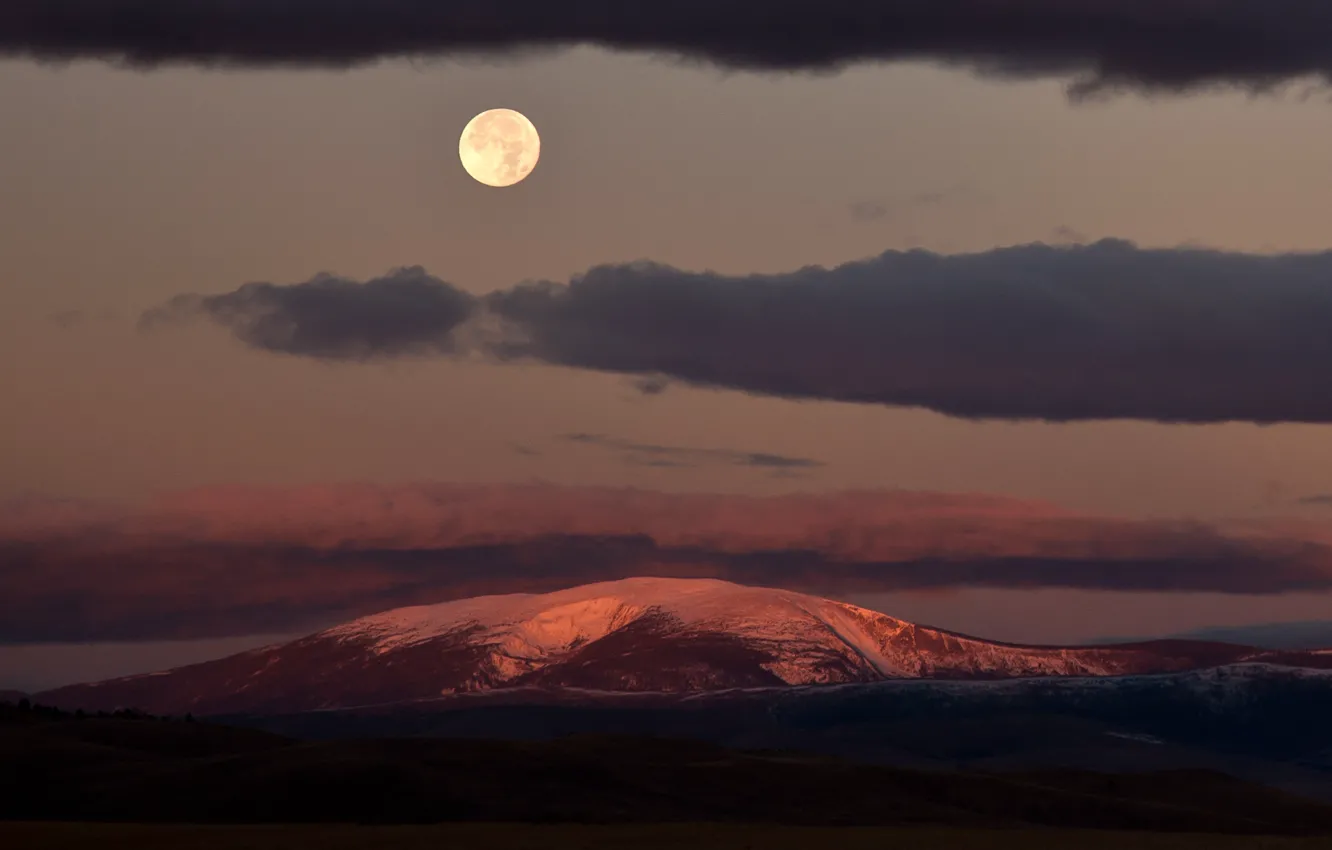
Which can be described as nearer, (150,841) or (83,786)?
(150,841)

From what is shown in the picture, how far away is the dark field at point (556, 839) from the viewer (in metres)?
133

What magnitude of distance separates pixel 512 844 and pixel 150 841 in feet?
80.8

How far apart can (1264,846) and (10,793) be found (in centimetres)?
11230

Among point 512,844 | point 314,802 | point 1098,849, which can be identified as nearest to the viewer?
point 512,844

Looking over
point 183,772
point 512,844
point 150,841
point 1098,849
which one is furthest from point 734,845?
point 183,772

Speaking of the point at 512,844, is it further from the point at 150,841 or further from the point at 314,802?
the point at 314,802

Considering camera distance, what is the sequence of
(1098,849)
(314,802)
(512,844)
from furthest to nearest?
(314,802), (1098,849), (512,844)

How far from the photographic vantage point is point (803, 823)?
192m

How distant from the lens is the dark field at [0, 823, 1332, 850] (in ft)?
436

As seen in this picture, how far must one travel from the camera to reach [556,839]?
137375 millimetres

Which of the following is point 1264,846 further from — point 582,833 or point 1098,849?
point 582,833

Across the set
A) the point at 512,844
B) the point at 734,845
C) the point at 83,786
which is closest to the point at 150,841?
the point at 512,844

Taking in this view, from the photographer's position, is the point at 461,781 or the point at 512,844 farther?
the point at 461,781

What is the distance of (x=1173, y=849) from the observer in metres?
148
